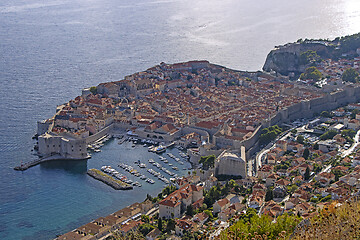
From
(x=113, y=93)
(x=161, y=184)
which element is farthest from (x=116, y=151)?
(x=113, y=93)

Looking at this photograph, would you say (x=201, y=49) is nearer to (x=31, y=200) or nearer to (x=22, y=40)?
(x=22, y=40)

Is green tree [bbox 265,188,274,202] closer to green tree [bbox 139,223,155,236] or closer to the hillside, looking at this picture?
green tree [bbox 139,223,155,236]

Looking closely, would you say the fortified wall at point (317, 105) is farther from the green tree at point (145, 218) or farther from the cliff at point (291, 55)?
the green tree at point (145, 218)

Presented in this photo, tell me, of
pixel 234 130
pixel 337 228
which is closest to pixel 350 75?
pixel 234 130

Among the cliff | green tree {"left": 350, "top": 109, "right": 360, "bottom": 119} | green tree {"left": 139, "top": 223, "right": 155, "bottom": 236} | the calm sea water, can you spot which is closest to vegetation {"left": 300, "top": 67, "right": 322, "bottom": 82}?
the cliff

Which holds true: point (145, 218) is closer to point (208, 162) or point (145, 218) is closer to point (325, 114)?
point (208, 162)

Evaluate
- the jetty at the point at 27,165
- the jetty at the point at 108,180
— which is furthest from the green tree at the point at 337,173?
the jetty at the point at 27,165

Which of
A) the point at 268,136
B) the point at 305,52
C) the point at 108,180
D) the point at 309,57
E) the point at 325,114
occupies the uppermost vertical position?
the point at 305,52
